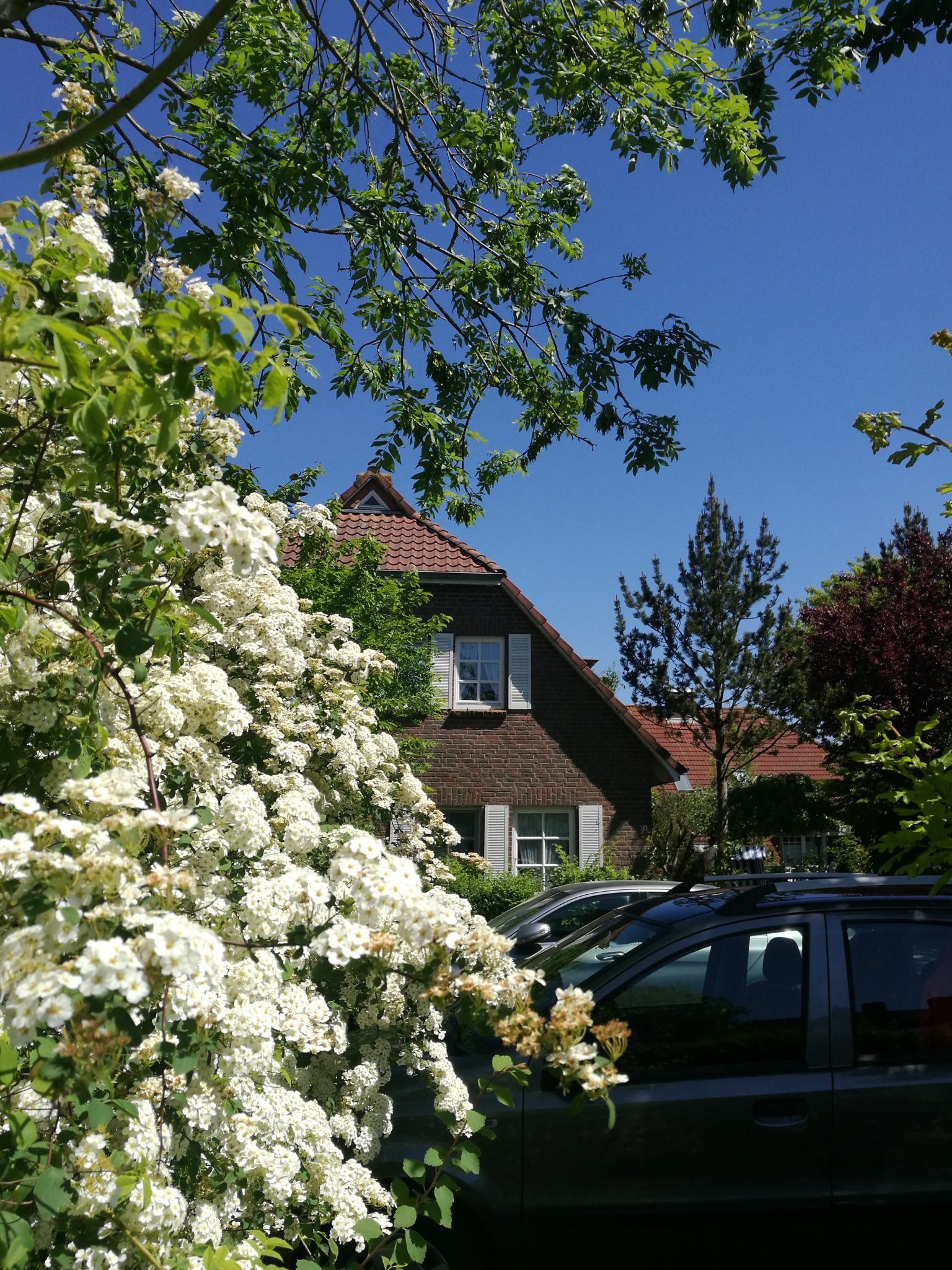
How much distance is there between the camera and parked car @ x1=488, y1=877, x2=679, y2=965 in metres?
8.52

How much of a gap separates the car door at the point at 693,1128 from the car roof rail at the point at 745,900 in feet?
1.28

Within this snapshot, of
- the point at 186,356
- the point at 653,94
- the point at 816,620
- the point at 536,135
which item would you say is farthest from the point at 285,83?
the point at 816,620

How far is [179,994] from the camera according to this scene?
1632 mm

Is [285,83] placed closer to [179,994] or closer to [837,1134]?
[179,994]

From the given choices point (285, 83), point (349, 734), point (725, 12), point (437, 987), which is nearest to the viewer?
point (437, 987)

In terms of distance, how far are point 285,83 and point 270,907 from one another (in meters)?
6.08

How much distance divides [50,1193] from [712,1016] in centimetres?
269

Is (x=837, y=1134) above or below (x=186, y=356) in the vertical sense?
below

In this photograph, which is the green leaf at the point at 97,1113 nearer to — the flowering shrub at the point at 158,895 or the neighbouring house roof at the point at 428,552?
the flowering shrub at the point at 158,895

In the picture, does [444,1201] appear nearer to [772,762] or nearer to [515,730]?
[515,730]

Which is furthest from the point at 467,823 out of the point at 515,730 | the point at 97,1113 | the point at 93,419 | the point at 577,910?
the point at 93,419

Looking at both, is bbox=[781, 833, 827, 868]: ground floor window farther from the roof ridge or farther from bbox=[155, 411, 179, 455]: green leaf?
bbox=[155, 411, 179, 455]: green leaf

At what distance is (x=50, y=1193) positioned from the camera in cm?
155

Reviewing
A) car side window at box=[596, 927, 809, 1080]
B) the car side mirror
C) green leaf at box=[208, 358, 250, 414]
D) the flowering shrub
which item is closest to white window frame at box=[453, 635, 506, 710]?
the car side mirror
